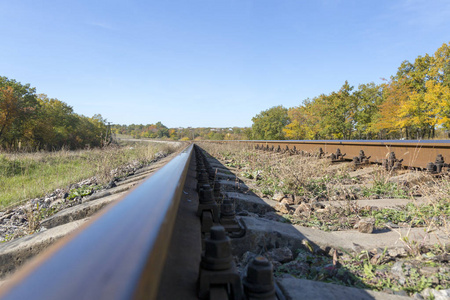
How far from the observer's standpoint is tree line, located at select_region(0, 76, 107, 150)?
3174 centimetres

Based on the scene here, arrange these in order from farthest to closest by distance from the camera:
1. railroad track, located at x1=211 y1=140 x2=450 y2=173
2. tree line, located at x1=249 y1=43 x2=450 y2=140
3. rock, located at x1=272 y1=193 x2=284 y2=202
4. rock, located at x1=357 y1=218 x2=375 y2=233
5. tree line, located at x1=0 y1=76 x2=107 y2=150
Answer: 1. tree line, located at x1=0 y1=76 x2=107 y2=150
2. tree line, located at x1=249 y1=43 x2=450 y2=140
3. railroad track, located at x1=211 y1=140 x2=450 y2=173
4. rock, located at x1=272 y1=193 x2=284 y2=202
5. rock, located at x1=357 y1=218 x2=375 y2=233

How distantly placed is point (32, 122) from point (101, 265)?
4187 centimetres

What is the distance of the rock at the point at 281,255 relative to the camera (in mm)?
1733

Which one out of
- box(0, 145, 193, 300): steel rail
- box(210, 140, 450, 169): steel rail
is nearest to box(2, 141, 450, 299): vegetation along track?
box(0, 145, 193, 300): steel rail

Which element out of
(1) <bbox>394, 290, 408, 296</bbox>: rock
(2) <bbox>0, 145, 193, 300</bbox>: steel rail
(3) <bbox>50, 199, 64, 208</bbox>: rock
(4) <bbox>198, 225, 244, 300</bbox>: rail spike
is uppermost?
(2) <bbox>0, 145, 193, 300</bbox>: steel rail

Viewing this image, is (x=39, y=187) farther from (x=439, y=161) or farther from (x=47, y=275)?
(x=439, y=161)

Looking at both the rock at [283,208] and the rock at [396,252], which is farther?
the rock at [283,208]

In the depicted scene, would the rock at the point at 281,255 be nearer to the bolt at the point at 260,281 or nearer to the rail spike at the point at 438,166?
the bolt at the point at 260,281

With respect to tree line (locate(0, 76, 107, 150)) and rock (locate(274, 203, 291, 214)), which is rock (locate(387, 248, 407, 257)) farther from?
tree line (locate(0, 76, 107, 150))

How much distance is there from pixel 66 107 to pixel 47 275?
55.8 m

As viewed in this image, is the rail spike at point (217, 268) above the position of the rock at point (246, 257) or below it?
above

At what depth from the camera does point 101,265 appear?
0.51 m

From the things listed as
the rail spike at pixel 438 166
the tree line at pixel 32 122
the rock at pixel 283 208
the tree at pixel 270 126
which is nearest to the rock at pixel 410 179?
the rail spike at pixel 438 166

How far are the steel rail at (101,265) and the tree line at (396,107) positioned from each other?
3050 centimetres
